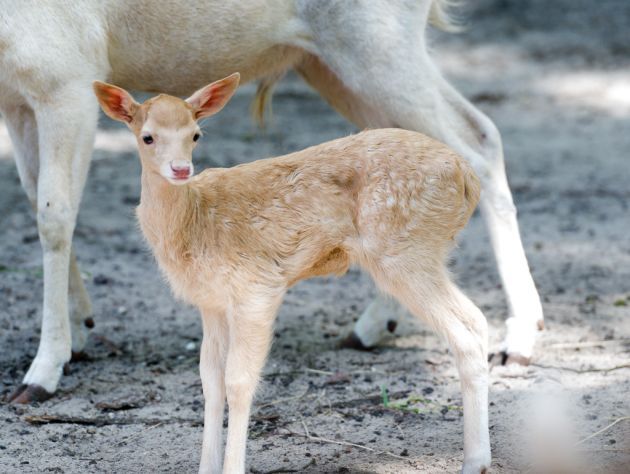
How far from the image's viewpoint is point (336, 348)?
5.91m

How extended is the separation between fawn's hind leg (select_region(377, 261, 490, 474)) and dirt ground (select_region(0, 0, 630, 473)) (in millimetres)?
247

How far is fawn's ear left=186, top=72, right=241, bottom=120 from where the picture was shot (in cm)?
392

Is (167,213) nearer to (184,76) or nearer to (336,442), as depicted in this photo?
(336,442)

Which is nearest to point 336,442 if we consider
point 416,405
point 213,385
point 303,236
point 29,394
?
point 416,405

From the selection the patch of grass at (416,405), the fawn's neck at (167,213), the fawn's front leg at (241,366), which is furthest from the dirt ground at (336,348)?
the fawn's neck at (167,213)

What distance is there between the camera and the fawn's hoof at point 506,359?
5.46m

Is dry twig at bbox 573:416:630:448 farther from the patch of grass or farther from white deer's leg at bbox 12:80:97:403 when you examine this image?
white deer's leg at bbox 12:80:97:403

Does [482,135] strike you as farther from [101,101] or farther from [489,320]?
[101,101]

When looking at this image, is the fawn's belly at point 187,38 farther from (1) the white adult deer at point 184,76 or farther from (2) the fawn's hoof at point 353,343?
(2) the fawn's hoof at point 353,343

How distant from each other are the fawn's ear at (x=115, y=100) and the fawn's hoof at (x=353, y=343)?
7.70 feet

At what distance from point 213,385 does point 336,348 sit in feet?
6.04

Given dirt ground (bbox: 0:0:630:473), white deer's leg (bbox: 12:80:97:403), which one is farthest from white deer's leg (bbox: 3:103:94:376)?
white deer's leg (bbox: 12:80:97:403)

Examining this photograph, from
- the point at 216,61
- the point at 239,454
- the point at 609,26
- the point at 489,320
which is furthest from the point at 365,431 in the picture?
the point at 609,26

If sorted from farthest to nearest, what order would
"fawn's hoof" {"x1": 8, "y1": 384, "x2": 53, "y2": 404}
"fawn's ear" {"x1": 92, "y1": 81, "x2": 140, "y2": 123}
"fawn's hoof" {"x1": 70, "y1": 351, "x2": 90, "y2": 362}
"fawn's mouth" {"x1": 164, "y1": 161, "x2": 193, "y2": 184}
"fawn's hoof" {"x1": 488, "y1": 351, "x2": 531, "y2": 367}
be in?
"fawn's hoof" {"x1": 70, "y1": 351, "x2": 90, "y2": 362} → "fawn's hoof" {"x1": 488, "y1": 351, "x2": 531, "y2": 367} → "fawn's hoof" {"x1": 8, "y1": 384, "x2": 53, "y2": 404} → "fawn's ear" {"x1": 92, "y1": 81, "x2": 140, "y2": 123} → "fawn's mouth" {"x1": 164, "y1": 161, "x2": 193, "y2": 184}
